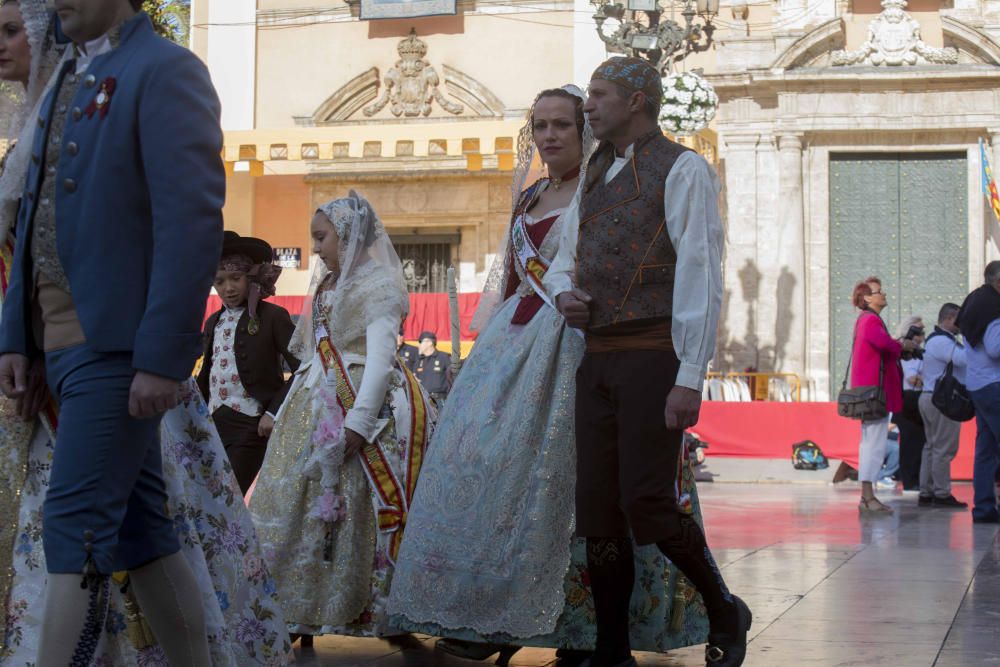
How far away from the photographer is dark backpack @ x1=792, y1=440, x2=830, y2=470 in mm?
15641

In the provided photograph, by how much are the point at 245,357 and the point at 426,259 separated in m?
18.4

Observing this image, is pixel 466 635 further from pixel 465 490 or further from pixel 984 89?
pixel 984 89

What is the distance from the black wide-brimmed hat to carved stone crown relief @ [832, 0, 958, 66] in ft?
55.4

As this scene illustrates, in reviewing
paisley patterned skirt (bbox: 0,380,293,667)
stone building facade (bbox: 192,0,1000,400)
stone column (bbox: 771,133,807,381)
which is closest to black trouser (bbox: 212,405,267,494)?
paisley patterned skirt (bbox: 0,380,293,667)

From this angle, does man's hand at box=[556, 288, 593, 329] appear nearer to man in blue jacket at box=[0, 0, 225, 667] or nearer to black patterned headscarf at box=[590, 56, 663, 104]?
black patterned headscarf at box=[590, 56, 663, 104]

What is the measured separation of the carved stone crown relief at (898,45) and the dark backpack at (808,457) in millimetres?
7917

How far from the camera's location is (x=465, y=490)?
4.87 metres

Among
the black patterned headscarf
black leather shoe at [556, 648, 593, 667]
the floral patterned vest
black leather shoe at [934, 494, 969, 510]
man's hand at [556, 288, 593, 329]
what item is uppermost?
the black patterned headscarf

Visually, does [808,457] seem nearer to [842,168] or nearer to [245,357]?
[842,168]

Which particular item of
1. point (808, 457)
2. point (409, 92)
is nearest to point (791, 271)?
point (808, 457)

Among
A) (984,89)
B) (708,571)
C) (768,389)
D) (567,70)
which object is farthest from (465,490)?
(567,70)

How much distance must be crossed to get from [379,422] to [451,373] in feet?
1.73

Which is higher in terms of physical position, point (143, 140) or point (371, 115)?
point (371, 115)

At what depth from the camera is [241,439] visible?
6020 millimetres
